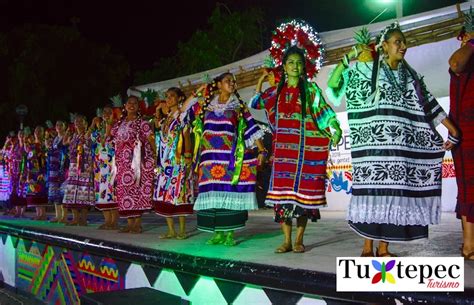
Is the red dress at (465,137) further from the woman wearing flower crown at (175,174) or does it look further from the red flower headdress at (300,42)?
the woman wearing flower crown at (175,174)

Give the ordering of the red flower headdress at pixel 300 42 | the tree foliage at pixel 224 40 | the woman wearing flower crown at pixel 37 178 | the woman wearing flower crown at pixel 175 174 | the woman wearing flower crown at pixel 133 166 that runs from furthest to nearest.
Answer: the tree foliage at pixel 224 40 → the woman wearing flower crown at pixel 37 178 → the woman wearing flower crown at pixel 133 166 → the woman wearing flower crown at pixel 175 174 → the red flower headdress at pixel 300 42

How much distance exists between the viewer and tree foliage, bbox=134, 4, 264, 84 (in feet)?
64.4

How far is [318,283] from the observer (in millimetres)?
3170

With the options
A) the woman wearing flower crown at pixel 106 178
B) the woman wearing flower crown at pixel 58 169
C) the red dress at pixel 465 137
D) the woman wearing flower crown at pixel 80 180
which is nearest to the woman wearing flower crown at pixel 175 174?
the woman wearing flower crown at pixel 106 178

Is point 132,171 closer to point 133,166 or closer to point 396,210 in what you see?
point 133,166

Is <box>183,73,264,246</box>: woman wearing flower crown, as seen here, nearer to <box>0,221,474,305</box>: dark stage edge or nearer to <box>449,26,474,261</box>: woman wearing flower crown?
<box>0,221,474,305</box>: dark stage edge

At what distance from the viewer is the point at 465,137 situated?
381 cm

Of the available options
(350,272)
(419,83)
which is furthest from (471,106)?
(350,272)

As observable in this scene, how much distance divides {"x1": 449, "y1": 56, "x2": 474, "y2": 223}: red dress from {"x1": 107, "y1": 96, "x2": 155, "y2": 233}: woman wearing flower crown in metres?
3.41

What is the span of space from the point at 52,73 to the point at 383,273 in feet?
69.2

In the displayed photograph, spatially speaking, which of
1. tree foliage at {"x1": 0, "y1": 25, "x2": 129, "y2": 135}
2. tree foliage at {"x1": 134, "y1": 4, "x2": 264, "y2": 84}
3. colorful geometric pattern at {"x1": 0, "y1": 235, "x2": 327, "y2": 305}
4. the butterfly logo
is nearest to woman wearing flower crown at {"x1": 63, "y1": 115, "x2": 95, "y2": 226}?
colorful geometric pattern at {"x1": 0, "y1": 235, "x2": 327, "y2": 305}

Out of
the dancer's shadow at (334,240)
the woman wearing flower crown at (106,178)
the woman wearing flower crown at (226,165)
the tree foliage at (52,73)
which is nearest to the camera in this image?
the dancer's shadow at (334,240)

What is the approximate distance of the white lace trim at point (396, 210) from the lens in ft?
11.7

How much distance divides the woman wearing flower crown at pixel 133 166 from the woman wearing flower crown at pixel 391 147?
2.97 meters
